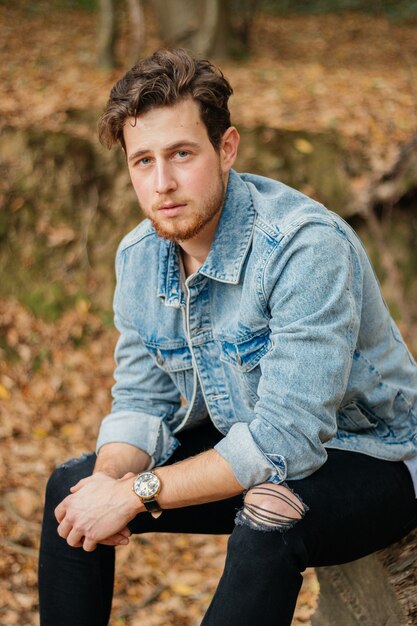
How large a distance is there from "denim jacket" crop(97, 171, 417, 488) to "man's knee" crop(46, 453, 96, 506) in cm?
10

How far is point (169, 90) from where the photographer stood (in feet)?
7.22

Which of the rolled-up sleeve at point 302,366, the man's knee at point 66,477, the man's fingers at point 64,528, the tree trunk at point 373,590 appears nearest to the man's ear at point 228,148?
the rolled-up sleeve at point 302,366

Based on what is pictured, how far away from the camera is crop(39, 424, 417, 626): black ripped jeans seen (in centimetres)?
187

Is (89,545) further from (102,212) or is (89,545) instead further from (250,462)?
(102,212)

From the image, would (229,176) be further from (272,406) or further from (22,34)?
(22,34)

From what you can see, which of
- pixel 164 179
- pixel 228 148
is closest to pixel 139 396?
pixel 164 179

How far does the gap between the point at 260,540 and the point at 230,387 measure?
583 millimetres

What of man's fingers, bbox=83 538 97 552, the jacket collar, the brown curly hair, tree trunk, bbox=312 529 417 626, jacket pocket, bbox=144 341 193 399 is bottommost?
tree trunk, bbox=312 529 417 626

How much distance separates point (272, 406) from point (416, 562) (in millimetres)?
708

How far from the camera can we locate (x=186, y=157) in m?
2.26

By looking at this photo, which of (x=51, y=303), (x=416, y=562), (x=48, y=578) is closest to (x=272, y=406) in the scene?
(x=416, y=562)

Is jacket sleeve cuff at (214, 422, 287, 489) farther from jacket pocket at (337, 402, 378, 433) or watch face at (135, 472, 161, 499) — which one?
jacket pocket at (337, 402, 378, 433)

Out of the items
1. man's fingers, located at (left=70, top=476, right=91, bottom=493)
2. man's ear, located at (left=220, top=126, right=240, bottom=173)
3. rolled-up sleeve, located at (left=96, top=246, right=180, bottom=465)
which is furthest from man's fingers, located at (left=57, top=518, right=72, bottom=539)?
man's ear, located at (left=220, top=126, right=240, bottom=173)

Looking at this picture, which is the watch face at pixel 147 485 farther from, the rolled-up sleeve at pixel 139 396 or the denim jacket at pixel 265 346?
the rolled-up sleeve at pixel 139 396
